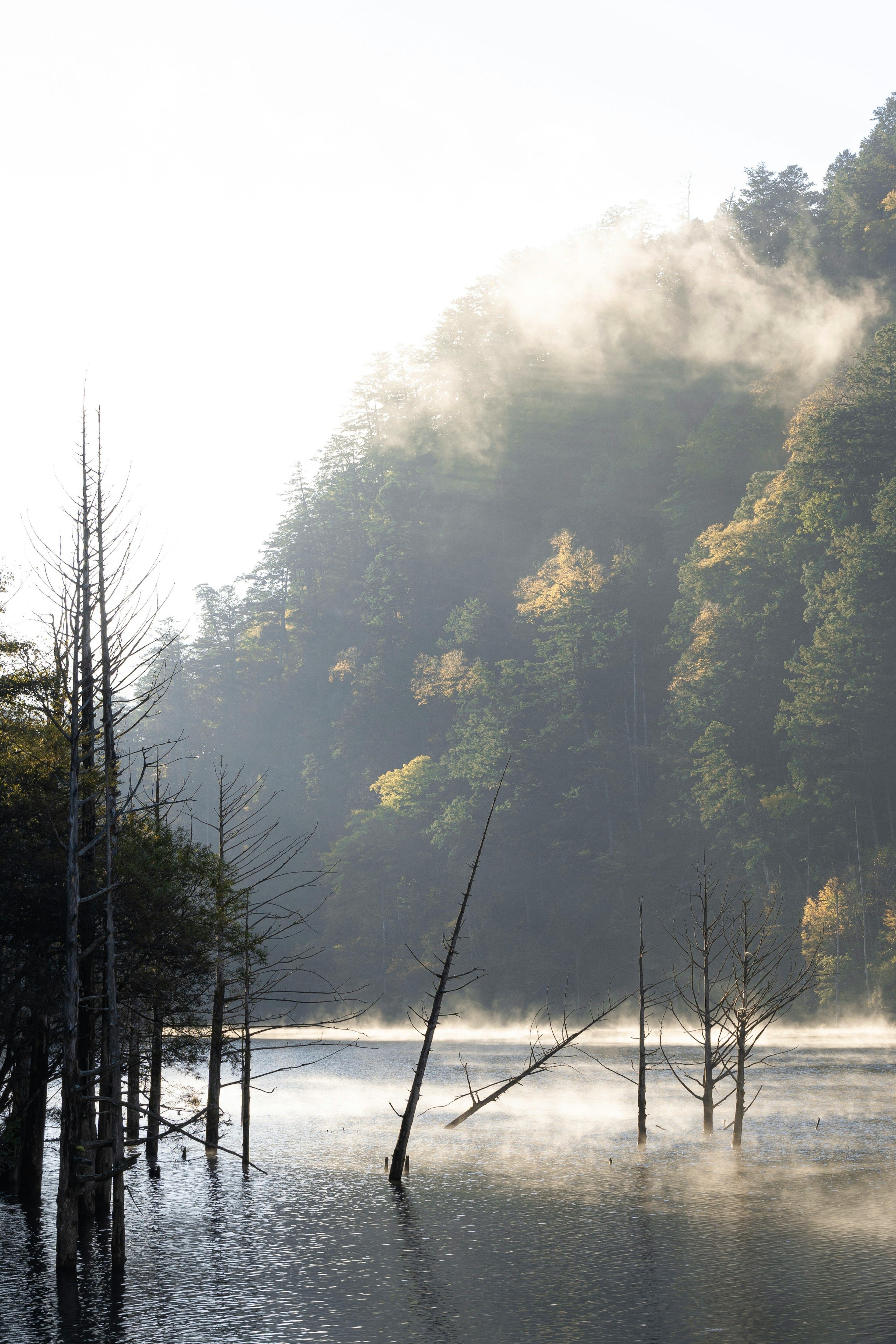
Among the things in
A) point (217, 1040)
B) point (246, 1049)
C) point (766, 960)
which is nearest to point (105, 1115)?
point (246, 1049)

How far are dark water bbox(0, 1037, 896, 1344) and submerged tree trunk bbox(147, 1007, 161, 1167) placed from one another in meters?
1.13

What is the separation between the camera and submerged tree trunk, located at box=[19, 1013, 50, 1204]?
24500mm

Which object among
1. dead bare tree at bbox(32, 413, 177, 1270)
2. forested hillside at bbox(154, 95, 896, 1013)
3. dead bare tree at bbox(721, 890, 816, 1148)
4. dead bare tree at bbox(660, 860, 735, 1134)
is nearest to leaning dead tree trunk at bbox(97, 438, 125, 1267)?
dead bare tree at bbox(32, 413, 177, 1270)

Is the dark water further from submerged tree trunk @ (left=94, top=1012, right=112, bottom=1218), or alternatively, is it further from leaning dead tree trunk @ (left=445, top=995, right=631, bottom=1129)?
leaning dead tree trunk @ (left=445, top=995, right=631, bottom=1129)

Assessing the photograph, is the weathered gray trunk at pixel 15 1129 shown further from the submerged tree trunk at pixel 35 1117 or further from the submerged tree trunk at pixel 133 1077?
the submerged tree trunk at pixel 133 1077

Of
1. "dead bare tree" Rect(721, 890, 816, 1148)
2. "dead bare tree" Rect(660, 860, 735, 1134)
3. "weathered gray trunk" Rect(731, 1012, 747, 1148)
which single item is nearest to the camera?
"weathered gray trunk" Rect(731, 1012, 747, 1148)

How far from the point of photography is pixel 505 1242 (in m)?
24.8

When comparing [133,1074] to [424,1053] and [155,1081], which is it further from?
[424,1053]

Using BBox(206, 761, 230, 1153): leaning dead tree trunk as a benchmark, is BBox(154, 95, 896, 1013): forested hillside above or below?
above

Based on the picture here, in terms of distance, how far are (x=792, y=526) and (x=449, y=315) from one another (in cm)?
6426

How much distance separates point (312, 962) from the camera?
325ft

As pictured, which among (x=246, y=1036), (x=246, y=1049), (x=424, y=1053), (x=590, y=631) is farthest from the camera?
(x=590, y=631)

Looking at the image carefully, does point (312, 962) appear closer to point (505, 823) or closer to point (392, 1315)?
point (505, 823)

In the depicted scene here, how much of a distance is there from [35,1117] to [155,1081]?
17.0ft
